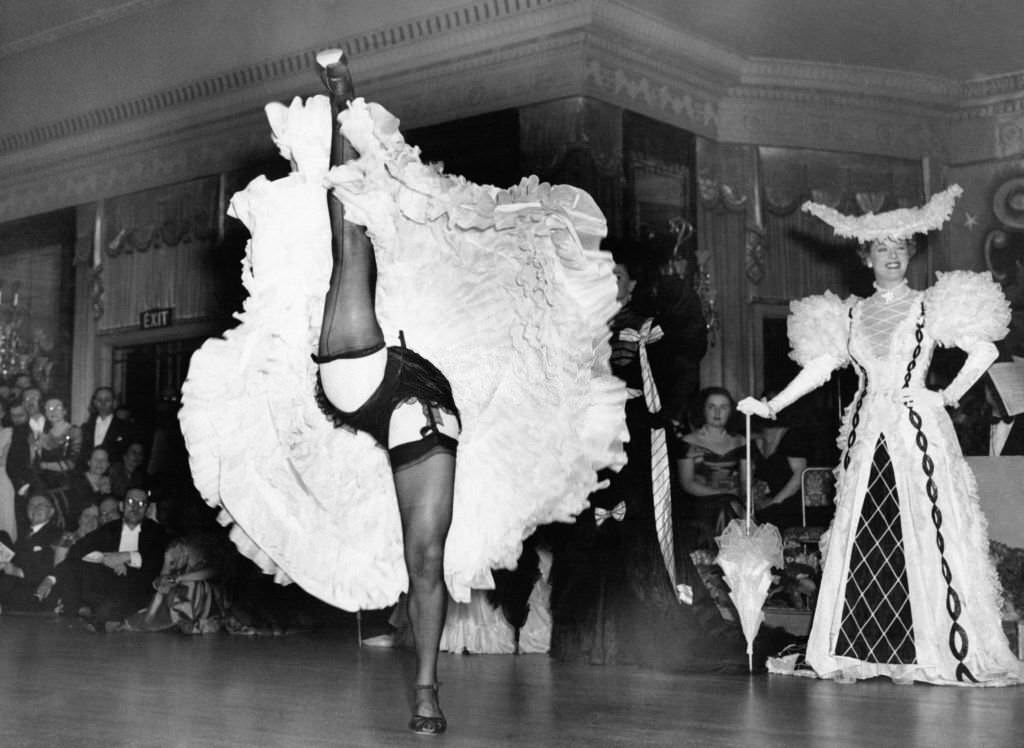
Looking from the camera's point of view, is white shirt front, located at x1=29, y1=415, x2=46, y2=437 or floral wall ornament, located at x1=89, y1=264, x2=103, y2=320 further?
floral wall ornament, located at x1=89, y1=264, x2=103, y2=320

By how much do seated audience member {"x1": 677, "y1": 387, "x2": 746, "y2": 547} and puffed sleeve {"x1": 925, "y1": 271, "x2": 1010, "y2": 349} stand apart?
4.53 feet

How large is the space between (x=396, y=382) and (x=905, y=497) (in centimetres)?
213

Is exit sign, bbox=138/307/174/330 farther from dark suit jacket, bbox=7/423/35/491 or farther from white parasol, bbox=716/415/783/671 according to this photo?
white parasol, bbox=716/415/783/671

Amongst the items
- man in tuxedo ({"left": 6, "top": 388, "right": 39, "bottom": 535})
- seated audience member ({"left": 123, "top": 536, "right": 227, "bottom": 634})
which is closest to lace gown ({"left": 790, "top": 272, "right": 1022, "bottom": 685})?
seated audience member ({"left": 123, "top": 536, "right": 227, "bottom": 634})

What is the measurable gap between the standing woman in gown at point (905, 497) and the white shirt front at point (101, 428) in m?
5.45

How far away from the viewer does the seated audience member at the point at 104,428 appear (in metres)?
8.79

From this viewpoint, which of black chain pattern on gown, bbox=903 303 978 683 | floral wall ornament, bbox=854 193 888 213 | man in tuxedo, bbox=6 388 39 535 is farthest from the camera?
floral wall ornament, bbox=854 193 888 213

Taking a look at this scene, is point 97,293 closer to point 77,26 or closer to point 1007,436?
point 77,26

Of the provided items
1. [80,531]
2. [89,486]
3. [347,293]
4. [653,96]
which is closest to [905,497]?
[347,293]

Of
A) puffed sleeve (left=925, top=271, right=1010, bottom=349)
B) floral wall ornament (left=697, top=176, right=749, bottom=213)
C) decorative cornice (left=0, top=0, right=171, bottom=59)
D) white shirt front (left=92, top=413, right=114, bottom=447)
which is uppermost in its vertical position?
decorative cornice (left=0, top=0, right=171, bottom=59)

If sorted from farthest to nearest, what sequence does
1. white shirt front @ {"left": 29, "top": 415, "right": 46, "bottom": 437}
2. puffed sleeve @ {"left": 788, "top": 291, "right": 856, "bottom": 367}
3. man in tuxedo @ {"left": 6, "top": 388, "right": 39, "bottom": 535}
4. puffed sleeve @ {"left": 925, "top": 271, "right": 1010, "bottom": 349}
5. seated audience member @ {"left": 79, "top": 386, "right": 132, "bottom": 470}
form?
white shirt front @ {"left": 29, "top": 415, "right": 46, "bottom": 437} → seated audience member @ {"left": 79, "top": 386, "right": 132, "bottom": 470} → man in tuxedo @ {"left": 6, "top": 388, "right": 39, "bottom": 535} → puffed sleeve @ {"left": 788, "top": 291, "right": 856, "bottom": 367} → puffed sleeve @ {"left": 925, "top": 271, "right": 1010, "bottom": 349}

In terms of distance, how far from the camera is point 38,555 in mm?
8305

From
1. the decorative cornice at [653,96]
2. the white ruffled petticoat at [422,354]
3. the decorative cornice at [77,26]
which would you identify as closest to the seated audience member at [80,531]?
the decorative cornice at [77,26]

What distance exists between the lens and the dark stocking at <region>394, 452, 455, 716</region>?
3260 millimetres
